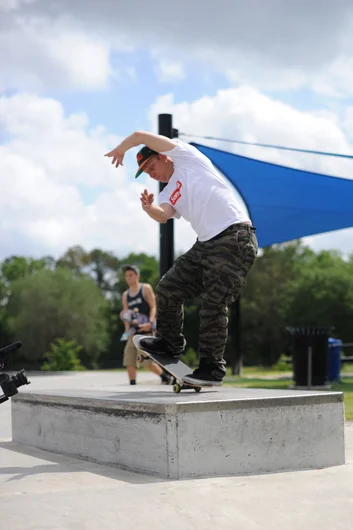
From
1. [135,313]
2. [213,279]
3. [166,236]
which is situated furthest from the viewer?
[166,236]

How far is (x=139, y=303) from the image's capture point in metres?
10.8

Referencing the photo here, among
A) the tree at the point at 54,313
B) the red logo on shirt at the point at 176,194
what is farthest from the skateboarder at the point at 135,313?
the tree at the point at 54,313

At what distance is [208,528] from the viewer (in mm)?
3082

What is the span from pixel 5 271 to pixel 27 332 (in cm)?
2048

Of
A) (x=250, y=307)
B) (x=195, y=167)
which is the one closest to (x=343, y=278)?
(x=250, y=307)

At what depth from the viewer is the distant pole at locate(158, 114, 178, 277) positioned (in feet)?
42.6

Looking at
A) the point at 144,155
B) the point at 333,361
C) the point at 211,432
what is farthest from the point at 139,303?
the point at 211,432

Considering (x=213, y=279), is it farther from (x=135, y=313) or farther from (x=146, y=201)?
(x=135, y=313)

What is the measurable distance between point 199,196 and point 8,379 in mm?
1689

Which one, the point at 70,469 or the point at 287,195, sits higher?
the point at 287,195

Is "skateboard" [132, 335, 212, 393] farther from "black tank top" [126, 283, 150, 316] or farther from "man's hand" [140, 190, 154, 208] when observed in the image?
"black tank top" [126, 283, 150, 316]

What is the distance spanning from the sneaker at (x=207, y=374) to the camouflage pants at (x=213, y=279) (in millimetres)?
47

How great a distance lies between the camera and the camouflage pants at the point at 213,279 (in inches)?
192

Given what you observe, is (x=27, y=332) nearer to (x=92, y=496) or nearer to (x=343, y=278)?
(x=343, y=278)
